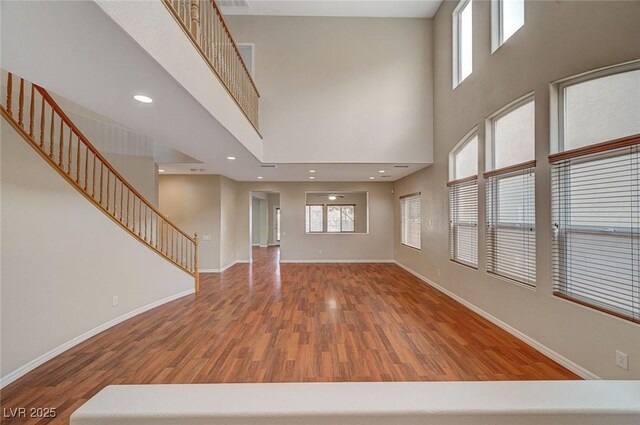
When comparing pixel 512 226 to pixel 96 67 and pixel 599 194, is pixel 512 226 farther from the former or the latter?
pixel 96 67

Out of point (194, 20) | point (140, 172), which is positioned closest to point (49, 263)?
point (194, 20)

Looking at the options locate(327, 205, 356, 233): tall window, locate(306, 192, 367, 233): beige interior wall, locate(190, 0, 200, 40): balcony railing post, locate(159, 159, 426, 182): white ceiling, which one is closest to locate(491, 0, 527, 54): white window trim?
locate(159, 159, 426, 182): white ceiling

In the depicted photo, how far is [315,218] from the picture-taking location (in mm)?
9203

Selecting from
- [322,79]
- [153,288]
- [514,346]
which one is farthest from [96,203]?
[514,346]

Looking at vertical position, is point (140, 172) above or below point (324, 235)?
above

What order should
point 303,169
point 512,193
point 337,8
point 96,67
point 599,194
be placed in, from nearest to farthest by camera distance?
point 96,67 → point 599,194 → point 512,193 → point 337,8 → point 303,169

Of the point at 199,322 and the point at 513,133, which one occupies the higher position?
the point at 513,133

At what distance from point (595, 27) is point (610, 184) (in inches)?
54.4

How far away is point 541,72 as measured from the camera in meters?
2.94

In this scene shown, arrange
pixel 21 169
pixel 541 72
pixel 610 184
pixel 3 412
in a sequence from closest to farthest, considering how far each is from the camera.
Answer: pixel 3 412 < pixel 610 184 < pixel 21 169 < pixel 541 72

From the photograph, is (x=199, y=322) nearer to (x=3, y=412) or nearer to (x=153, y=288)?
(x=153, y=288)

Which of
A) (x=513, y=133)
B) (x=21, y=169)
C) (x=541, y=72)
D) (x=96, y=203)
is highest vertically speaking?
(x=541, y=72)

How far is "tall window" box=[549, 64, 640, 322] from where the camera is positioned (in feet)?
7.07

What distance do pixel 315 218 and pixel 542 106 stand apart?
6.92 metres
